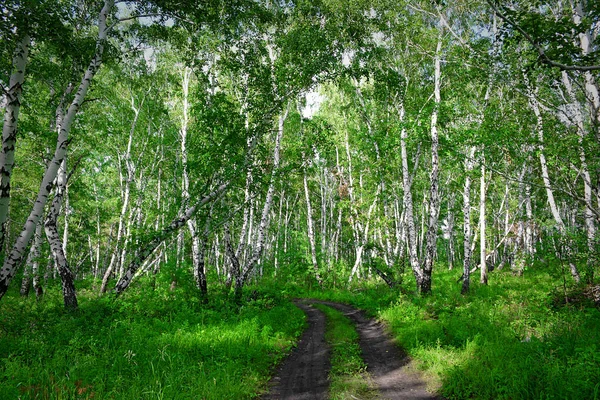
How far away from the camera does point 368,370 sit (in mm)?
7742

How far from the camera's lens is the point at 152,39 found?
11.0 meters

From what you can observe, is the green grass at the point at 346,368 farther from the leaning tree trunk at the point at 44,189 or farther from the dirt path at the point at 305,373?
the leaning tree trunk at the point at 44,189

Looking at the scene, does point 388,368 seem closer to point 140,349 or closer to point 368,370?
point 368,370

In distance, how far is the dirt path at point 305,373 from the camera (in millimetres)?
6441

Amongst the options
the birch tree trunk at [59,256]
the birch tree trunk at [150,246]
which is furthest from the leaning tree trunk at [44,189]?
the birch tree trunk at [59,256]

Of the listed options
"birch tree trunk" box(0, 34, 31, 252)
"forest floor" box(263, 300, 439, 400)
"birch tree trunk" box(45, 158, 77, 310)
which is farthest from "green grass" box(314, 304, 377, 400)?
"birch tree trunk" box(45, 158, 77, 310)

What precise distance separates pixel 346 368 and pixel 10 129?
851 centimetres

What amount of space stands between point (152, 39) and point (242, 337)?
9.97 meters

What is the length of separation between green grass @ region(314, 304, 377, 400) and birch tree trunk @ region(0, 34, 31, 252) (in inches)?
269

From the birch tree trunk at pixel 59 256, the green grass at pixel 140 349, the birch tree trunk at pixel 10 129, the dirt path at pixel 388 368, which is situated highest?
the birch tree trunk at pixel 10 129

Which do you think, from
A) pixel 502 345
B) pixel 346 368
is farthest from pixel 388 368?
pixel 502 345

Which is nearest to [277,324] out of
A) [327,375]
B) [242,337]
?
[242,337]

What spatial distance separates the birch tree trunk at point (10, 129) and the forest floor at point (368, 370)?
19.8ft

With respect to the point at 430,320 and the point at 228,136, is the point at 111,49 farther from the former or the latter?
the point at 430,320
